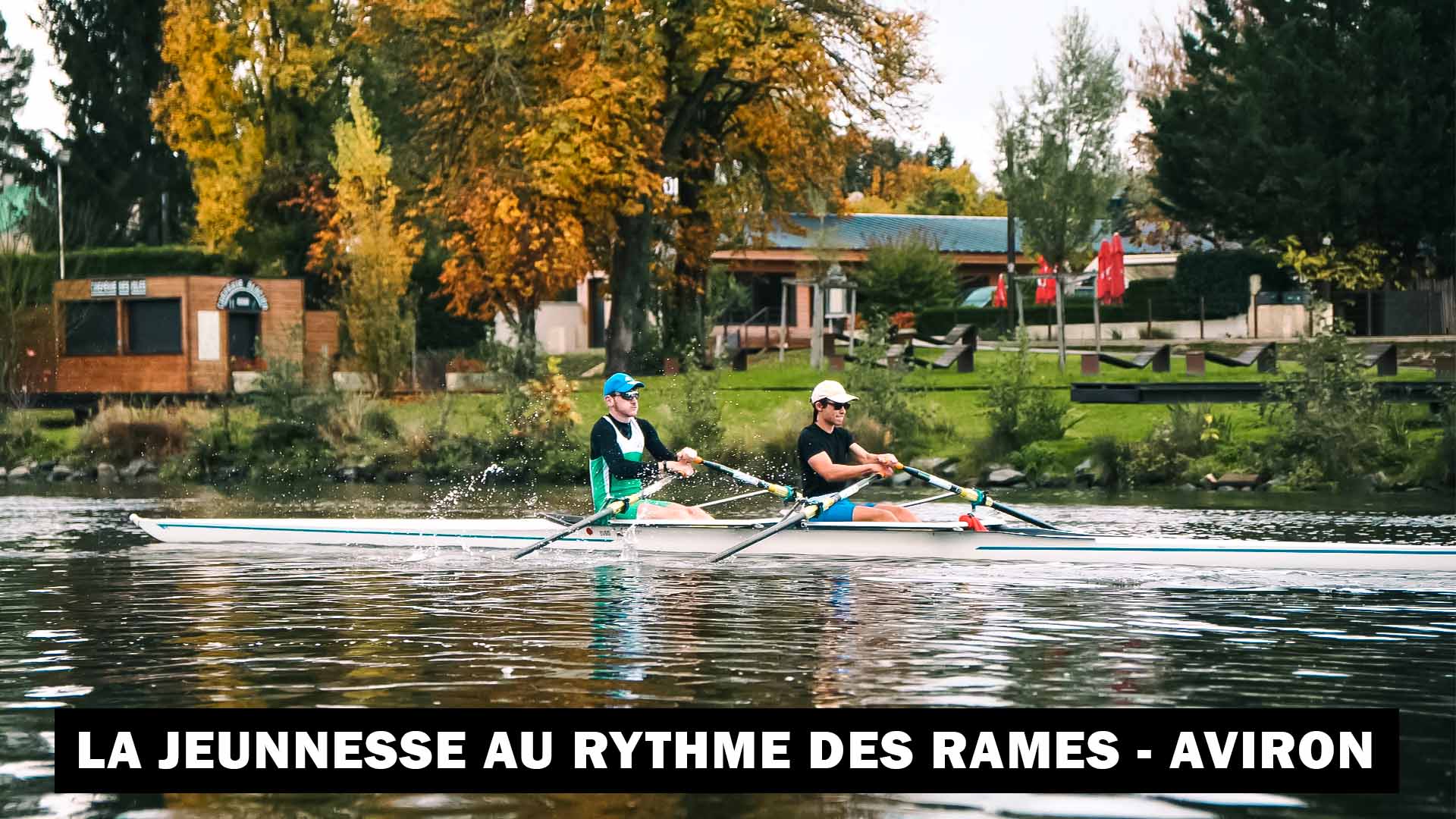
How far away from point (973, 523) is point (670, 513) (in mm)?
2813

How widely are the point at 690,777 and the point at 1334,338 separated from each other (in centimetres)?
1987

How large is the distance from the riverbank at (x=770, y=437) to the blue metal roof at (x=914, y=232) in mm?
24300

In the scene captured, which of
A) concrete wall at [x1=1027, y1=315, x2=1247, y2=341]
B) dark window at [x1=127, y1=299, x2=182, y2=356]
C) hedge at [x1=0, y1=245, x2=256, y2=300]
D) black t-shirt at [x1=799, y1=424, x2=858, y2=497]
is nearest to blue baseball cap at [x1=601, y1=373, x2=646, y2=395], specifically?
black t-shirt at [x1=799, y1=424, x2=858, y2=497]

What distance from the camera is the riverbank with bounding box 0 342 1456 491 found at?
26.2 meters

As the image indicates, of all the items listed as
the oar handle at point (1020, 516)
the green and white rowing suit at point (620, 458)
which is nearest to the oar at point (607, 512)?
the green and white rowing suit at point (620, 458)

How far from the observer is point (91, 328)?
42812mm

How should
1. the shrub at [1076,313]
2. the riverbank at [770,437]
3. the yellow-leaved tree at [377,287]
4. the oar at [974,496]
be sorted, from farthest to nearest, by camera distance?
the shrub at [1076,313]
the yellow-leaved tree at [377,287]
the riverbank at [770,437]
the oar at [974,496]

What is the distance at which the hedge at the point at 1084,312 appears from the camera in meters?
53.0

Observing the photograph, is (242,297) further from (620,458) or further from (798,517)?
(798,517)

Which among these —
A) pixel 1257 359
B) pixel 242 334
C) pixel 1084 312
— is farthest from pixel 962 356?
pixel 1084 312

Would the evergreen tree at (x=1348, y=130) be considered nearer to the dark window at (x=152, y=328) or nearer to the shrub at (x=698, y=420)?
the shrub at (x=698, y=420)

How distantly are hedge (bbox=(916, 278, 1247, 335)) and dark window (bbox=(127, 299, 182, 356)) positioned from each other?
2247 cm

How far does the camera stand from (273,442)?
32.1 meters

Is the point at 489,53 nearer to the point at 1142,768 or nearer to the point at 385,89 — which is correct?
the point at 385,89
